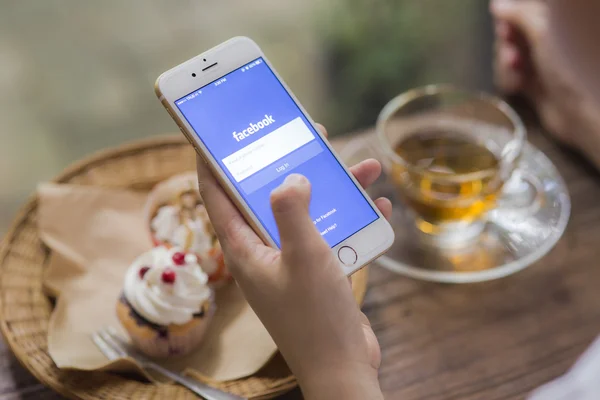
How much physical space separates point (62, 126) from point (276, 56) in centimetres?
56

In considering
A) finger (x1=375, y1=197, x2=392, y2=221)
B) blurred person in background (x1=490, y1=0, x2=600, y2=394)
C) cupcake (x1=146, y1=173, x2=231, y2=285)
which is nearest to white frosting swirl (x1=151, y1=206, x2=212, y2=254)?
cupcake (x1=146, y1=173, x2=231, y2=285)

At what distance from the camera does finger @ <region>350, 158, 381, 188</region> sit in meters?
0.68

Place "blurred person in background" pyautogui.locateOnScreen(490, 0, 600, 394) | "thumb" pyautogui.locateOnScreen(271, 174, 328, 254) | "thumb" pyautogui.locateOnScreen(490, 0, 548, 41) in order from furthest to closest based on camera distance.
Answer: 1. "thumb" pyautogui.locateOnScreen(490, 0, 548, 41)
2. "blurred person in background" pyautogui.locateOnScreen(490, 0, 600, 394)
3. "thumb" pyautogui.locateOnScreen(271, 174, 328, 254)

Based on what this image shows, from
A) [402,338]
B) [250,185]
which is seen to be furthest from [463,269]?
[250,185]

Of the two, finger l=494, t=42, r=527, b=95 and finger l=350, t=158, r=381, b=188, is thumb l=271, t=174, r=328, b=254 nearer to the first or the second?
finger l=350, t=158, r=381, b=188

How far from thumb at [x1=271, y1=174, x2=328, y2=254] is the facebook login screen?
0.41ft

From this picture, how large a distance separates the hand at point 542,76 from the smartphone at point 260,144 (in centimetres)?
45

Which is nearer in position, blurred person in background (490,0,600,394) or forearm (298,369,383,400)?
forearm (298,369,383,400)

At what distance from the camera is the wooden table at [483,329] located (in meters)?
0.72

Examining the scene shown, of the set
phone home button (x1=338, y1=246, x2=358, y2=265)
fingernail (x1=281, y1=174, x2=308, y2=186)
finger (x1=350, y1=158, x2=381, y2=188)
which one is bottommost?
phone home button (x1=338, y1=246, x2=358, y2=265)

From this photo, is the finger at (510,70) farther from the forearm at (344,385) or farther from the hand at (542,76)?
the forearm at (344,385)

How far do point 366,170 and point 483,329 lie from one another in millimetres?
254

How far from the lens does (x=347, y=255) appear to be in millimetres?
634

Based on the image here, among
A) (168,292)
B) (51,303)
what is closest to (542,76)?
(168,292)
